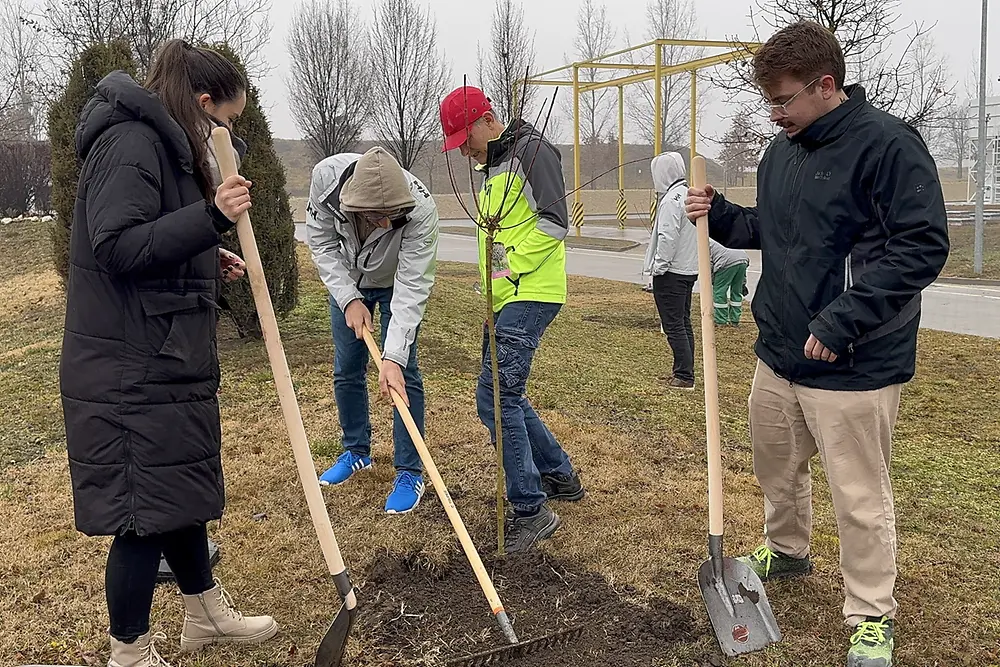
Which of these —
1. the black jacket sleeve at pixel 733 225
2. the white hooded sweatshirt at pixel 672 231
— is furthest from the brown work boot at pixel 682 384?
the black jacket sleeve at pixel 733 225

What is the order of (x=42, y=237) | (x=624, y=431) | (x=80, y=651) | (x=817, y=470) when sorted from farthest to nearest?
(x=42, y=237)
(x=624, y=431)
(x=817, y=470)
(x=80, y=651)

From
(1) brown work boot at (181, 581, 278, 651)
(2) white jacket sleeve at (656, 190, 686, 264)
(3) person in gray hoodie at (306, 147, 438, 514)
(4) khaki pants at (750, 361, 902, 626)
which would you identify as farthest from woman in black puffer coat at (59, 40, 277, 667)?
(2) white jacket sleeve at (656, 190, 686, 264)

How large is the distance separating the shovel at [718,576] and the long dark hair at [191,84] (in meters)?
1.56

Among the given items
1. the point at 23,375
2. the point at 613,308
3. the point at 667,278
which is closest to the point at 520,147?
the point at 667,278

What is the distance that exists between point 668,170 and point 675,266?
96cm

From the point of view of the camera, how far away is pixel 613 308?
11.7 m

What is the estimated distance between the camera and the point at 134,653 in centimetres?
259

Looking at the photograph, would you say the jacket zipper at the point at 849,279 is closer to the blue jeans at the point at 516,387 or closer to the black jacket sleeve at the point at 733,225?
the black jacket sleeve at the point at 733,225

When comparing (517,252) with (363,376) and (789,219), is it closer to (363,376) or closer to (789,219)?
(789,219)

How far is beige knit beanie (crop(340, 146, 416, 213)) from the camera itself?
353 centimetres

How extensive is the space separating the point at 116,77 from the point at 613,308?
9.70 metres

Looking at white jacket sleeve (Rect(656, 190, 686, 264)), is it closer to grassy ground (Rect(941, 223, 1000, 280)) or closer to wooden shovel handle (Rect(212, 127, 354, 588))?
wooden shovel handle (Rect(212, 127, 354, 588))

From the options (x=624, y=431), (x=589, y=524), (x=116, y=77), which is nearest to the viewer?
(x=116, y=77)

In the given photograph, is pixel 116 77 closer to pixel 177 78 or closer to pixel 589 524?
pixel 177 78
